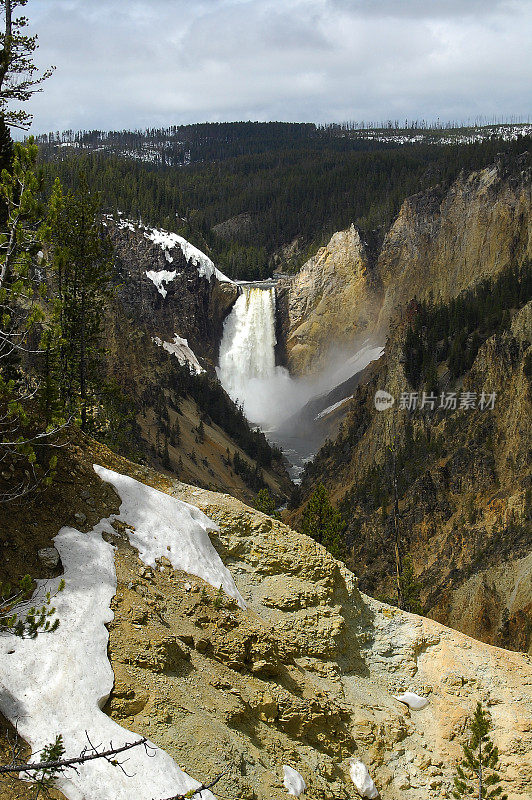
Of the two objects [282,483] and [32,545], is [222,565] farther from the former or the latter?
[282,483]

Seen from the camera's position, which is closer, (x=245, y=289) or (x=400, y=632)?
(x=400, y=632)

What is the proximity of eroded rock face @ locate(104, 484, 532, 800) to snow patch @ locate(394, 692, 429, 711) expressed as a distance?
0.42ft

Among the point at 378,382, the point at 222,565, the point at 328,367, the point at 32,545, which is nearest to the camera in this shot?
the point at 32,545

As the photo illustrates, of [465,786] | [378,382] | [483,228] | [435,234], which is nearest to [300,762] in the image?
[465,786]

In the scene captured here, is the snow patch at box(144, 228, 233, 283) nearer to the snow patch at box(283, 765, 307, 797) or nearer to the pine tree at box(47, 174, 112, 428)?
the pine tree at box(47, 174, 112, 428)

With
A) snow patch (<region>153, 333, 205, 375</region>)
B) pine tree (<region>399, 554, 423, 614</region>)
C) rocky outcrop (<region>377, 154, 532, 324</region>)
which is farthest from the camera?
snow patch (<region>153, 333, 205, 375</region>)

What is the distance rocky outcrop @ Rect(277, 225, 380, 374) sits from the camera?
85.2 meters

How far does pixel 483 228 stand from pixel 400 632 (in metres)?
61.8

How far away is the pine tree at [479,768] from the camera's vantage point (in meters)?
11.6

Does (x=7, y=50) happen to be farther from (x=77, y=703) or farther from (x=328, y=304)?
(x=328, y=304)

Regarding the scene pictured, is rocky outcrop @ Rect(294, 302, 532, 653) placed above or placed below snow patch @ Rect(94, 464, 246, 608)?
below

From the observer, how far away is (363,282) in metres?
85.7

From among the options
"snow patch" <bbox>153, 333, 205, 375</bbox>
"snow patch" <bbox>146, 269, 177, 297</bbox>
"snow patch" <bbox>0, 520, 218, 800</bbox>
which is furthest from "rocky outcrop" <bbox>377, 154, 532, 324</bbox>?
"snow patch" <bbox>0, 520, 218, 800</bbox>

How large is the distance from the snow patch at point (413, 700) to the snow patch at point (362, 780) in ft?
6.95
